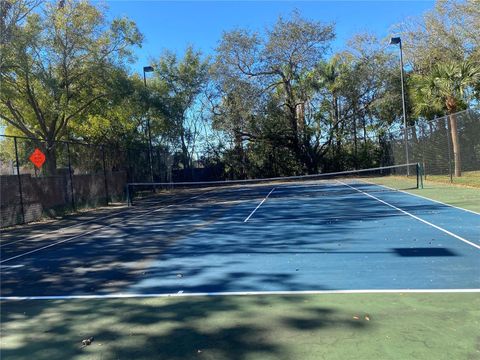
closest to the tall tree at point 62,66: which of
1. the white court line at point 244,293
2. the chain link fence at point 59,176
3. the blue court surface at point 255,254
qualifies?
the chain link fence at point 59,176

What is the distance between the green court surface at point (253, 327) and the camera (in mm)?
4309

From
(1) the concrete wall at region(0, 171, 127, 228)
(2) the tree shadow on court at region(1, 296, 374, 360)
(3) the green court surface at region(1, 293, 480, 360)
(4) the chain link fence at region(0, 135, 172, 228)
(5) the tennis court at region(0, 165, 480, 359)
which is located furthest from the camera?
(4) the chain link fence at region(0, 135, 172, 228)

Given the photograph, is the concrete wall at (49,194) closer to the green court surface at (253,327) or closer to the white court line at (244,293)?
the white court line at (244,293)

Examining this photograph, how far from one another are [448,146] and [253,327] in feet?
73.0

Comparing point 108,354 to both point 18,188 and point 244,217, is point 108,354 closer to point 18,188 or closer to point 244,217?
point 244,217

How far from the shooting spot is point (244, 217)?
49.8 ft

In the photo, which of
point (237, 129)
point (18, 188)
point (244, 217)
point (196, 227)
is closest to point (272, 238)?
point (196, 227)

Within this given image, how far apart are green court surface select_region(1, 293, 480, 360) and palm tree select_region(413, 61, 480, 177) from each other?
67.0 ft

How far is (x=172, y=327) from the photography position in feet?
16.7

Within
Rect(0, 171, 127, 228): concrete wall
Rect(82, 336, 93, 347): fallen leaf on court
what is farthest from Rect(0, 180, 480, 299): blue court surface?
Rect(0, 171, 127, 228): concrete wall

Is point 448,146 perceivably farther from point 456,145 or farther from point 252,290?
point 252,290

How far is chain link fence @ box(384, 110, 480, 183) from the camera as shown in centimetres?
2292

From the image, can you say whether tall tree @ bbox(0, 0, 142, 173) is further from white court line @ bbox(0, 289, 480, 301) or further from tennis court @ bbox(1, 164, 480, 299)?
white court line @ bbox(0, 289, 480, 301)

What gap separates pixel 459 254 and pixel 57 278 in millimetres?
6908
